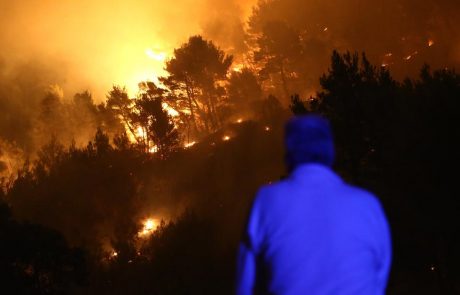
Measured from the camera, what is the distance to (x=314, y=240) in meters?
2.13

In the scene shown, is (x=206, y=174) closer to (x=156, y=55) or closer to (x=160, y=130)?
(x=160, y=130)

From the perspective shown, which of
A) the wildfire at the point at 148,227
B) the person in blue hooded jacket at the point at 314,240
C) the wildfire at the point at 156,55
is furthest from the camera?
the wildfire at the point at 156,55

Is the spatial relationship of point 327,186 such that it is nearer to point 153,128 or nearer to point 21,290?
point 21,290

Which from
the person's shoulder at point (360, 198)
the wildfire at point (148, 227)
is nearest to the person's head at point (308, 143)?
the person's shoulder at point (360, 198)

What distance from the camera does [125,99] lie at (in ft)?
215

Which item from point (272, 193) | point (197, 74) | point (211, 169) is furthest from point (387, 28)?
point (272, 193)

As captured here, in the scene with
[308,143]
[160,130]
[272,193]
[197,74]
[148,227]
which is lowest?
[272,193]

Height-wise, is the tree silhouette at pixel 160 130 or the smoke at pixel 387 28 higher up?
the smoke at pixel 387 28

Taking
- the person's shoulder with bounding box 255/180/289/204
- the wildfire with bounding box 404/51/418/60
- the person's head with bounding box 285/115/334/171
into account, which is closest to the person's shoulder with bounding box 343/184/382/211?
the person's head with bounding box 285/115/334/171

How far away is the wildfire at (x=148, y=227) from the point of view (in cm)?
3688

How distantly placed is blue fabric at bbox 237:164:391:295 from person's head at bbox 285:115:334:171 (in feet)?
0.35

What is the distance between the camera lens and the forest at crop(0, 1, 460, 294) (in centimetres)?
1662

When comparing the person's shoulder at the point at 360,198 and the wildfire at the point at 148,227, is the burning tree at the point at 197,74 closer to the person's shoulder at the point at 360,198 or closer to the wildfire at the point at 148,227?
the wildfire at the point at 148,227

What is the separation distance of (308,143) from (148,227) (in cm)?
3720
